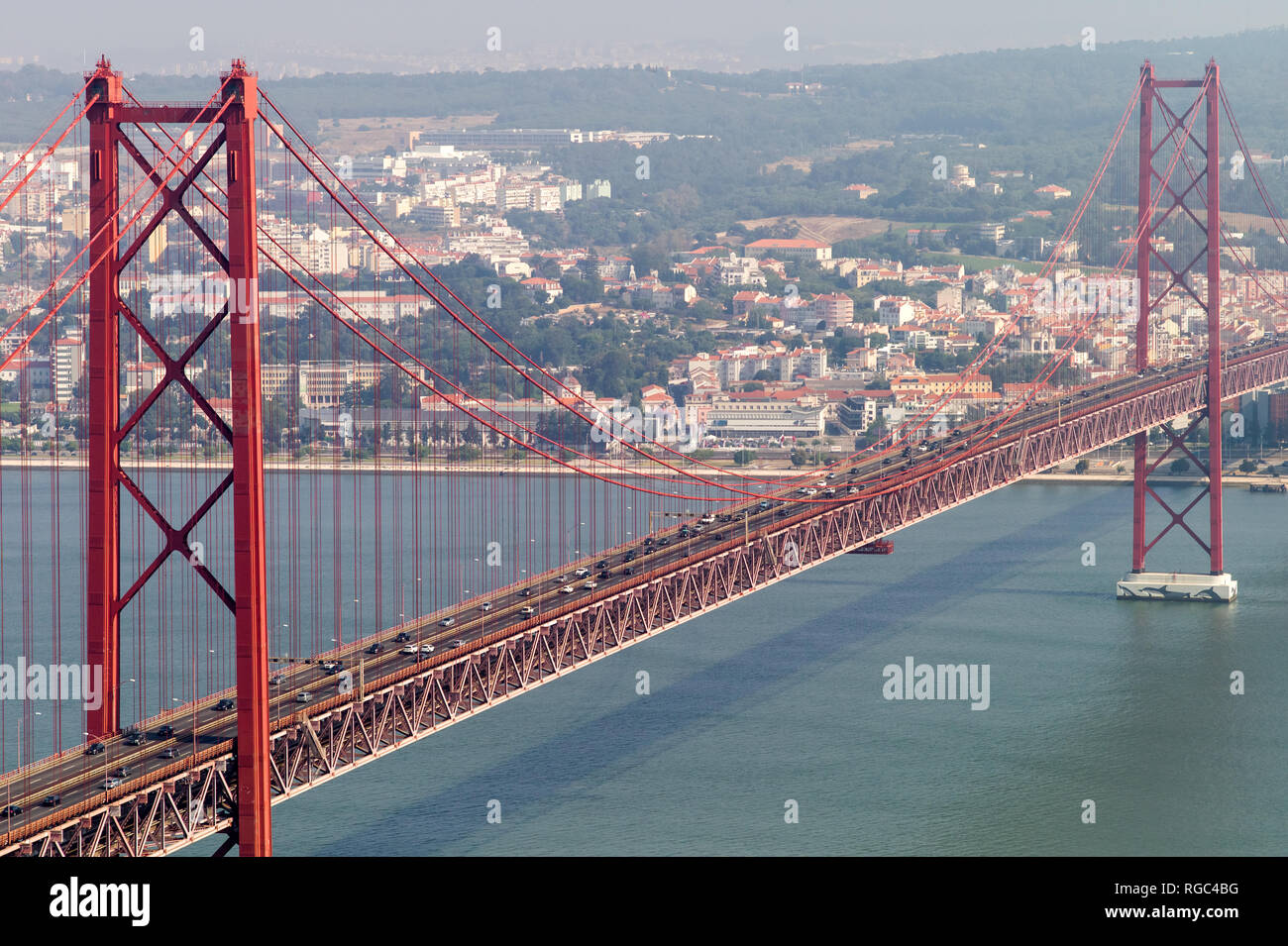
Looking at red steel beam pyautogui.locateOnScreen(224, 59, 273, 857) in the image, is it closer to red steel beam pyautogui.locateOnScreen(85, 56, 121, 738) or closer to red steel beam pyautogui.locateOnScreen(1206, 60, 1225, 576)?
red steel beam pyautogui.locateOnScreen(85, 56, 121, 738)

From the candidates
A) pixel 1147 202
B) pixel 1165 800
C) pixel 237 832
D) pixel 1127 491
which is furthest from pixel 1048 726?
pixel 1127 491

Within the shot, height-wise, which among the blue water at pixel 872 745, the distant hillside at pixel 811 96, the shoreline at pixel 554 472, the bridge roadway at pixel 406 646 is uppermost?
the distant hillside at pixel 811 96

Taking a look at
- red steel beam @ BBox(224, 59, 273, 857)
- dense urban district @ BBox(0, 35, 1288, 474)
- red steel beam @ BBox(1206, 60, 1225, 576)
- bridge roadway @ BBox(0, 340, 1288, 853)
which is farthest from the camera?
dense urban district @ BBox(0, 35, 1288, 474)

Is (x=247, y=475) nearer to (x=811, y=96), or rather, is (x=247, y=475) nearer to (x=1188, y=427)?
(x=1188, y=427)

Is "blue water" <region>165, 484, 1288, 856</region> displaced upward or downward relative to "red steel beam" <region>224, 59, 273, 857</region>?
downward

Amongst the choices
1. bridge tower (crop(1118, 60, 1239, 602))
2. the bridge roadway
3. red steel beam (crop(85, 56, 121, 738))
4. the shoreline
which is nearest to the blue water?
bridge tower (crop(1118, 60, 1239, 602))

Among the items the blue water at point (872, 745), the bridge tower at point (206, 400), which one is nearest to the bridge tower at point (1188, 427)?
the blue water at point (872, 745)

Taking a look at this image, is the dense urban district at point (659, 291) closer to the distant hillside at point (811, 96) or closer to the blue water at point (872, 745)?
the distant hillside at point (811, 96)

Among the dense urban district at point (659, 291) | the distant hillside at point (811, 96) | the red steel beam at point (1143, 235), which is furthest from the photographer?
the distant hillside at point (811, 96)
